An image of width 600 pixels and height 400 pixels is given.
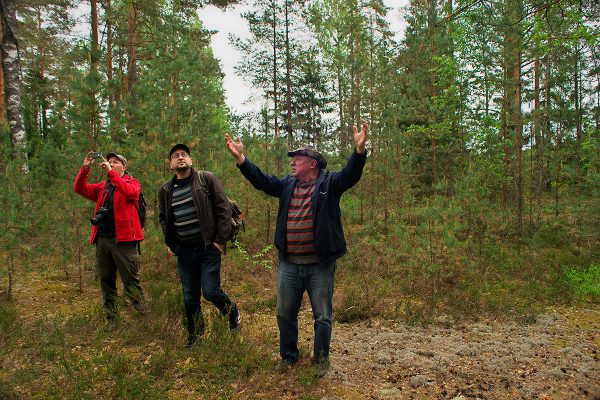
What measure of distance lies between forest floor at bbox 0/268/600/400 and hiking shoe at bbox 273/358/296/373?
5cm

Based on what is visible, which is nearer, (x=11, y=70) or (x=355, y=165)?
(x=355, y=165)

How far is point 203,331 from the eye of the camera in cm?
430

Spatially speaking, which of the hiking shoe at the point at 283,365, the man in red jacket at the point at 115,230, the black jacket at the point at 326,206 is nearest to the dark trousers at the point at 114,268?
the man in red jacket at the point at 115,230

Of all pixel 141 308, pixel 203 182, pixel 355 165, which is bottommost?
pixel 141 308

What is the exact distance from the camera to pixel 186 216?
13.6 feet

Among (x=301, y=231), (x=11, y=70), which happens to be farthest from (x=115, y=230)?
(x=11, y=70)

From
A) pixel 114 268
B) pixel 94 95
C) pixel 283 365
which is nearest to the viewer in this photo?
pixel 283 365

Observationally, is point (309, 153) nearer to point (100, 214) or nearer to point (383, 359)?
point (383, 359)

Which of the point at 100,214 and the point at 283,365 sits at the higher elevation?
the point at 100,214

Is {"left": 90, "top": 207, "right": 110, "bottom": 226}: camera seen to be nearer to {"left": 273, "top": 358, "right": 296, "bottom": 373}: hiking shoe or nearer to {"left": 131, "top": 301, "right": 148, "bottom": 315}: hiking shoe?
{"left": 131, "top": 301, "right": 148, "bottom": 315}: hiking shoe

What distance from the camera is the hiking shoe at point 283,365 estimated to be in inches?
149

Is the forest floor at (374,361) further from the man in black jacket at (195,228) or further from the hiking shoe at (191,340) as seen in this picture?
the man in black jacket at (195,228)

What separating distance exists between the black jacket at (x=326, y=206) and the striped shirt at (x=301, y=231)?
0.17 feet

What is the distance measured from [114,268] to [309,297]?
2.88m
